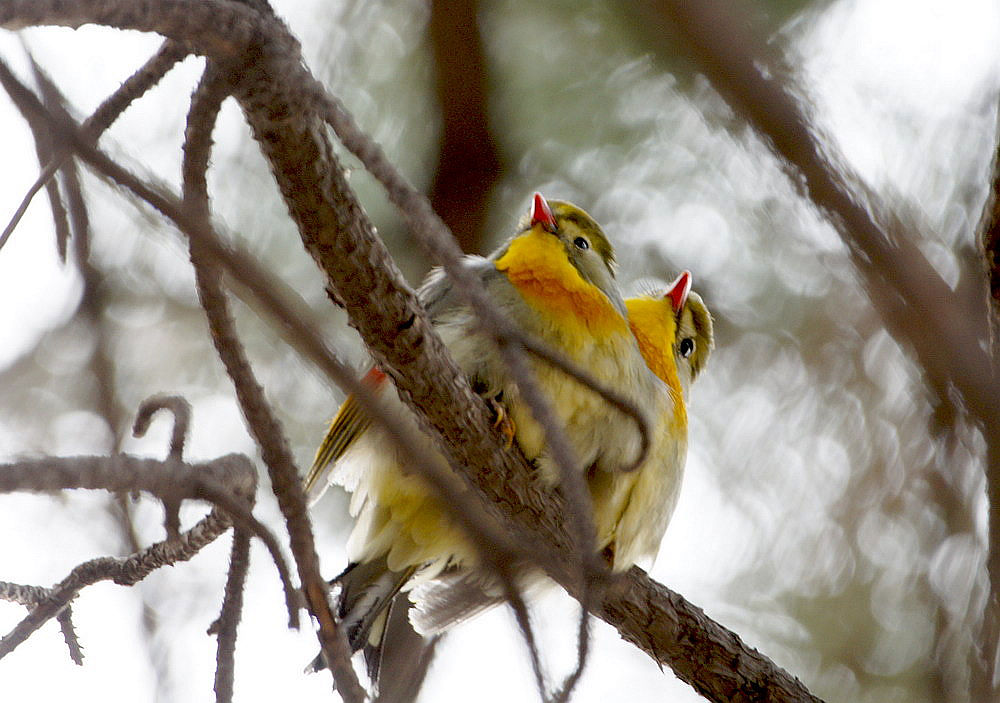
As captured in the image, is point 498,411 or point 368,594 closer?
point 498,411

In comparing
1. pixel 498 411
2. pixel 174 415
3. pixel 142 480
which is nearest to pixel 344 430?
pixel 498 411

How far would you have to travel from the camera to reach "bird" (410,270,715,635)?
2.70 m

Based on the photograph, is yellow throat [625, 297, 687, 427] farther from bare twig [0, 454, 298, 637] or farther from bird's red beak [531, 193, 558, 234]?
bare twig [0, 454, 298, 637]

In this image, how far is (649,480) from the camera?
2723 millimetres

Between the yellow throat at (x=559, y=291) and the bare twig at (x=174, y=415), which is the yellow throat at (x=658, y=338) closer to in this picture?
the yellow throat at (x=559, y=291)

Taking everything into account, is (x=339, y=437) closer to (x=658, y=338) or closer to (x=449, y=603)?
(x=449, y=603)

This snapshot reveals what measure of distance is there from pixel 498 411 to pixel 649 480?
1.73 ft

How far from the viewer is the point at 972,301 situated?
77.3 inches

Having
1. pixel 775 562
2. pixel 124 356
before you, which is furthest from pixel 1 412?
pixel 775 562

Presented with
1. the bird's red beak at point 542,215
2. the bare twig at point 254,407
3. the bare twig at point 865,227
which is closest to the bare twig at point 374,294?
the bare twig at point 254,407

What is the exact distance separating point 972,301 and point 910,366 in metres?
1.14

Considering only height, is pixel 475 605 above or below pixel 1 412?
below

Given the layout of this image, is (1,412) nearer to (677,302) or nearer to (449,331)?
(449,331)

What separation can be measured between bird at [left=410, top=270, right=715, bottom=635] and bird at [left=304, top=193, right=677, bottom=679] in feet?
0.15
